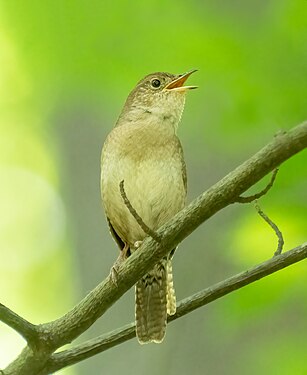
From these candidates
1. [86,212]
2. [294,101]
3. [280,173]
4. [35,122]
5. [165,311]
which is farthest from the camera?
[35,122]

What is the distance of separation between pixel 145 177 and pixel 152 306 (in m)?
0.65

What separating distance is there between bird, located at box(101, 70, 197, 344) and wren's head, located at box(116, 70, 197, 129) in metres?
0.01

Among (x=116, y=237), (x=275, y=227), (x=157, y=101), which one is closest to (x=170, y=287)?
(x=116, y=237)

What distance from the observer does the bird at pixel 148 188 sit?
11.8 ft

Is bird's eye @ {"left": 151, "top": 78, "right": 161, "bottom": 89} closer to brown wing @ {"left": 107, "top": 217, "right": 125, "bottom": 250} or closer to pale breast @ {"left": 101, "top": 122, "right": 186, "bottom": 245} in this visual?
pale breast @ {"left": 101, "top": 122, "right": 186, "bottom": 245}

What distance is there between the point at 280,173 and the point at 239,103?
22 centimetres

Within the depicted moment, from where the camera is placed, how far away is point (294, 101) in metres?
1.80

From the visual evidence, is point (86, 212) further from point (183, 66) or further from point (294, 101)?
point (294, 101)

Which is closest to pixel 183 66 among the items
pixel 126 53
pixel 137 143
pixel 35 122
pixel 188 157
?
pixel 126 53

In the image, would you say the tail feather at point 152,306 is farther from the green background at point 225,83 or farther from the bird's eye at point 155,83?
the bird's eye at point 155,83

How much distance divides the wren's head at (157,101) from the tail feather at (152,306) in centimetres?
77

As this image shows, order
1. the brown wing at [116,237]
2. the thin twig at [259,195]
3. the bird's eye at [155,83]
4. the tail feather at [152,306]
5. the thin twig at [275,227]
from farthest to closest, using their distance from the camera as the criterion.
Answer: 1. the bird's eye at [155,83]
2. the brown wing at [116,237]
3. the tail feather at [152,306]
4. the thin twig at [275,227]
5. the thin twig at [259,195]

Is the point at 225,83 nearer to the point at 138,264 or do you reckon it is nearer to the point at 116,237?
the point at 138,264

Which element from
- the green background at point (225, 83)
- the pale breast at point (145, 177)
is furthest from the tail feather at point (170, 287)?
the pale breast at point (145, 177)
